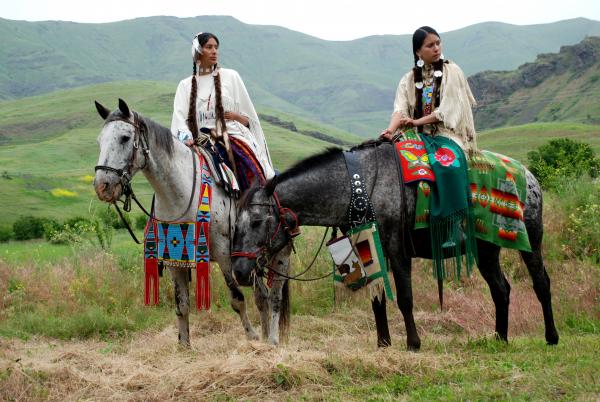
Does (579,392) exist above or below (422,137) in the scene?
below

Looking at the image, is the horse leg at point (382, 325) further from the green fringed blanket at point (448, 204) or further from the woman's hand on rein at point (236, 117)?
the woman's hand on rein at point (236, 117)

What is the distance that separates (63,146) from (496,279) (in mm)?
60721

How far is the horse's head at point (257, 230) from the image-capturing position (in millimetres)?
5230

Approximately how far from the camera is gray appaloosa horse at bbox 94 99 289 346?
554 centimetres

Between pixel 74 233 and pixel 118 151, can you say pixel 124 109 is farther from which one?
pixel 74 233

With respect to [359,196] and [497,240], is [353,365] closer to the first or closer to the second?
[359,196]

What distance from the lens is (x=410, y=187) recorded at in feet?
18.5

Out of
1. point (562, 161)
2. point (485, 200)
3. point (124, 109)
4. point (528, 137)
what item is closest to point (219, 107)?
point (124, 109)

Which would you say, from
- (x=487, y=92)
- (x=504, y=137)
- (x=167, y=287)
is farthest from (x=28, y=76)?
(x=167, y=287)

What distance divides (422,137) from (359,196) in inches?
34.7

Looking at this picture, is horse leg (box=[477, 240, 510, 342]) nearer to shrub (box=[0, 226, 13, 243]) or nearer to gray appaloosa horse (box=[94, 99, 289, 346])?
gray appaloosa horse (box=[94, 99, 289, 346])

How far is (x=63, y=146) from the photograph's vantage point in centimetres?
6175

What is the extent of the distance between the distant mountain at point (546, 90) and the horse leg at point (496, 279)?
67783 millimetres

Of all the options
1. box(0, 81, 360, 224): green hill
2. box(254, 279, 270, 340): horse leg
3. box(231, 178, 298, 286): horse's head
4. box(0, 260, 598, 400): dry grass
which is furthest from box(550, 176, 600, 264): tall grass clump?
box(231, 178, 298, 286): horse's head
